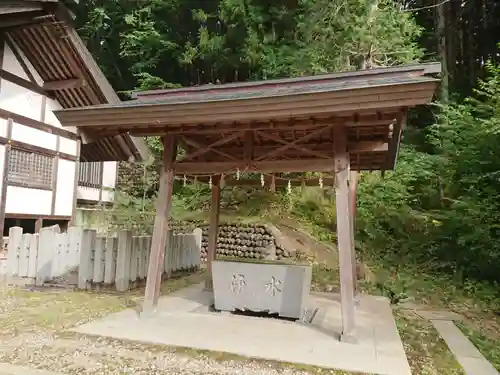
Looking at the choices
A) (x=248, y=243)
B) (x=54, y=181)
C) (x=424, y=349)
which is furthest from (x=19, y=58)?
(x=424, y=349)

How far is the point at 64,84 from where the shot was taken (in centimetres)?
1136

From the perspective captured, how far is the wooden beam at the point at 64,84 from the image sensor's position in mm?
11352

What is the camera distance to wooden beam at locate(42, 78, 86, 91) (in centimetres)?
1135

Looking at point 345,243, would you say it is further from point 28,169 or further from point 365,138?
point 28,169

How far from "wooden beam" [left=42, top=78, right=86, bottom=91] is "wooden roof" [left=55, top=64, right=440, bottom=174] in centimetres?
610

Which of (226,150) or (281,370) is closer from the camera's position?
(281,370)

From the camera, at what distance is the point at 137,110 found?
17.8ft

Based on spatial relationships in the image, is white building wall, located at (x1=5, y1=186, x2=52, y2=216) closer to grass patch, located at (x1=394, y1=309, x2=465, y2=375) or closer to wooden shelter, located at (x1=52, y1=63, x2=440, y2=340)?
wooden shelter, located at (x1=52, y1=63, x2=440, y2=340)

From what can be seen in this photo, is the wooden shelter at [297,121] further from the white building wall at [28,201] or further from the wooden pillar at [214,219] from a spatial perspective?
the white building wall at [28,201]

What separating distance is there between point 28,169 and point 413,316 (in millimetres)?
10308

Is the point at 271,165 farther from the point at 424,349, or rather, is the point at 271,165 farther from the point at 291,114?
the point at 424,349

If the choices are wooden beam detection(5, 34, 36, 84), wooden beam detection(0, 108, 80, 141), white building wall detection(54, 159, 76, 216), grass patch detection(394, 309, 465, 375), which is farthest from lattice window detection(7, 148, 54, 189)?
grass patch detection(394, 309, 465, 375)

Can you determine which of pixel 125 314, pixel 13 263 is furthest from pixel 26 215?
pixel 125 314

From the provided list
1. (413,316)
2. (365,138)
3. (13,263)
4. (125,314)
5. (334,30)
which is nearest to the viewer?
(125,314)
